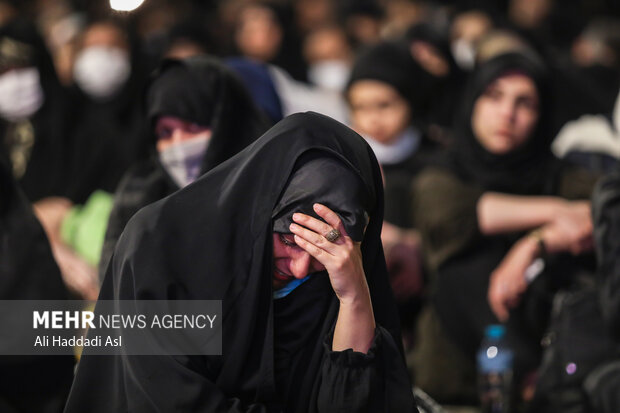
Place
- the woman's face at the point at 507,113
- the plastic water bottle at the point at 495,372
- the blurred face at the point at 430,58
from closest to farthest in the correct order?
the plastic water bottle at the point at 495,372 → the woman's face at the point at 507,113 → the blurred face at the point at 430,58

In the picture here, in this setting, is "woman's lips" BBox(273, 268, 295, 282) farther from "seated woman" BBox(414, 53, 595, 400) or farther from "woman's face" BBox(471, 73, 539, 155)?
"woman's face" BBox(471, 73, 539, 155)

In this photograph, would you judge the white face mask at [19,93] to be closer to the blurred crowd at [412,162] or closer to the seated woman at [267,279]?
the blurred crowd at [412,162]

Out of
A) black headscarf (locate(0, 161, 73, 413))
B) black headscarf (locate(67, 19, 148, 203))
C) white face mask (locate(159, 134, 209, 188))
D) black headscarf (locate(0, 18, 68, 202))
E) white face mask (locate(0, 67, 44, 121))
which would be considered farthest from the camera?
black headscarf (locate(67, 19, 148, 203))

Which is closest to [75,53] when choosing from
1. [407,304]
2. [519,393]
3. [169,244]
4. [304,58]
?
[304,58]

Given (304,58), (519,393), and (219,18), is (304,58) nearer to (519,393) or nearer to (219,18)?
(219,18)

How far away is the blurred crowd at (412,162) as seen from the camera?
4066 millimetres

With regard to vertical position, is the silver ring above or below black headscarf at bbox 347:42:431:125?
below

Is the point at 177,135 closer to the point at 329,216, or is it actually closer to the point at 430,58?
the point at 329,216

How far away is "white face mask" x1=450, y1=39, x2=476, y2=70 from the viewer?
27.2 feet

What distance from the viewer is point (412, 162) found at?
5715mm

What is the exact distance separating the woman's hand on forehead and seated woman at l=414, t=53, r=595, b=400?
197 centimetres

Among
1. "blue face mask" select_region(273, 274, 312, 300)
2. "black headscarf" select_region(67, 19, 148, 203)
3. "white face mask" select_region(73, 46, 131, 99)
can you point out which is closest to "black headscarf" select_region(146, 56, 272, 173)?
"blue face mask" select_region(273, 274, 312, 300)

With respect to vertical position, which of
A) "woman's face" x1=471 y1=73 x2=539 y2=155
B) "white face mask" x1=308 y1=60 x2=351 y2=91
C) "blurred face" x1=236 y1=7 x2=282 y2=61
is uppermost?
"blurred face" x1=236 y1=7 x2=282 y2=61

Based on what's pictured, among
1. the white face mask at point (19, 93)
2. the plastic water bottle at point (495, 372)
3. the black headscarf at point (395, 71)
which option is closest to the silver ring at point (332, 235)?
the plastic water bottle at point (495, 372)
